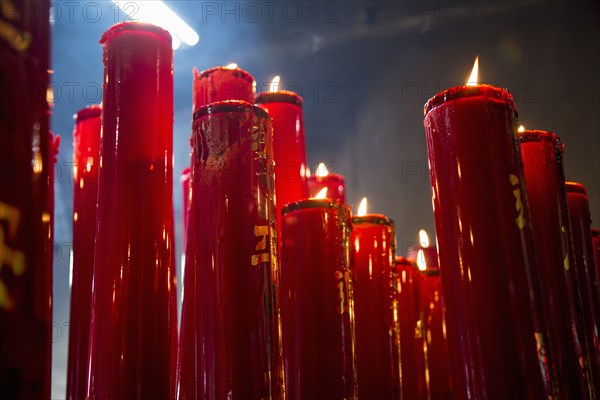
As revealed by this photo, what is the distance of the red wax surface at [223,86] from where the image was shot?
762mm

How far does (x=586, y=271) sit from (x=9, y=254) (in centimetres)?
71

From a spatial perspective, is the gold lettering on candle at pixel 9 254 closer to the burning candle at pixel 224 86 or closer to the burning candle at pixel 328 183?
the burning candle at pixel 224 86

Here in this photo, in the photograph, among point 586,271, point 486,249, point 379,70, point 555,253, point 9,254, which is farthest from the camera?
point 379,70

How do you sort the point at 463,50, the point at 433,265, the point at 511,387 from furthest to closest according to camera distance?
the point at 463,50 < the point at 433,265 < the point at 511,387

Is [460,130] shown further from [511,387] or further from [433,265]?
[433,265]

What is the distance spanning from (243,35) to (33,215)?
4.53 feet

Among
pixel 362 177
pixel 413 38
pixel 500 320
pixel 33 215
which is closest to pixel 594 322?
pixel 500 320

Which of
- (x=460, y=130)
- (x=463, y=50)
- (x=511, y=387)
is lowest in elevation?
(x=511, y=387)

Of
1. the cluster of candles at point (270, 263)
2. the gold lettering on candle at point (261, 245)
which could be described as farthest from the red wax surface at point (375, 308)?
the gold lettering on candle at point (261, 245)

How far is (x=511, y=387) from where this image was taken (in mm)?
→ 486

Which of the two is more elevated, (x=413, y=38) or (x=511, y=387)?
(x=413, y=38)

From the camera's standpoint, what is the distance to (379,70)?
169 centimetres

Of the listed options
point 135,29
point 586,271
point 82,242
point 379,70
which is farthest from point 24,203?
point 379,70

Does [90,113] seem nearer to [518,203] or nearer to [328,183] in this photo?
[328,183]
